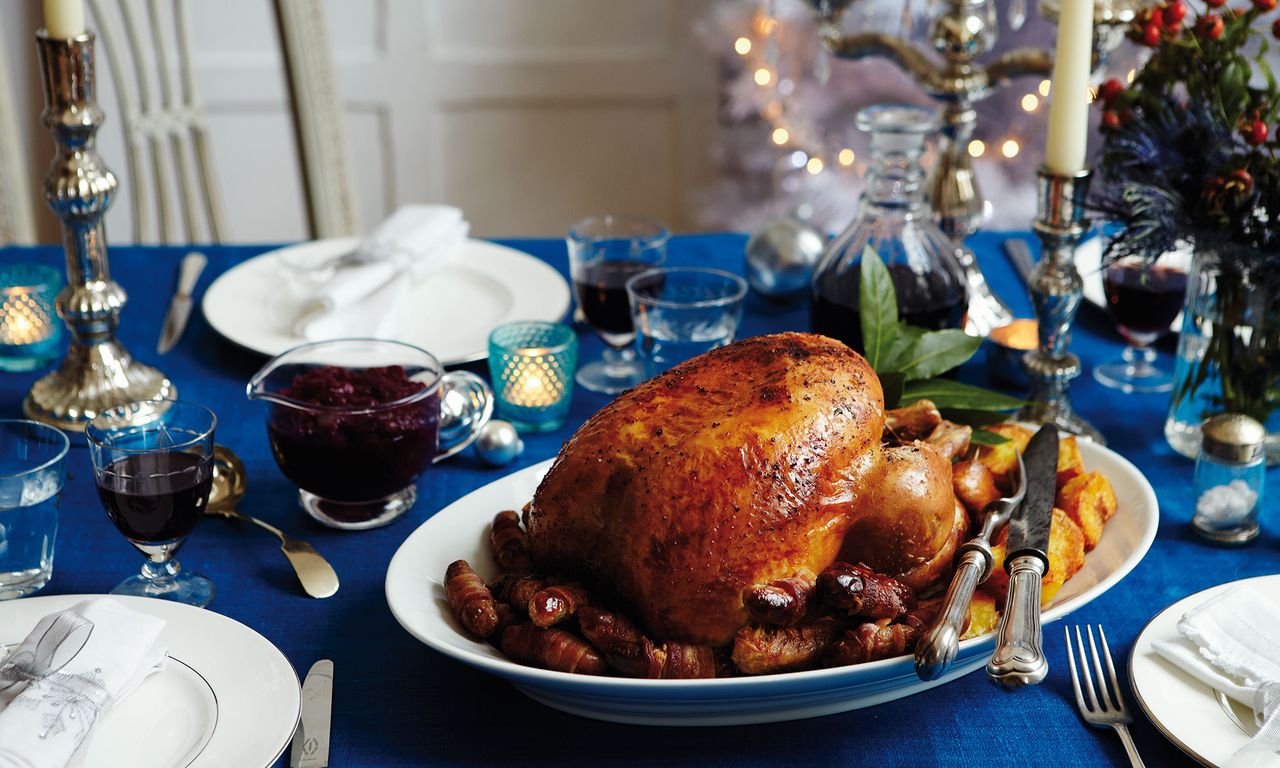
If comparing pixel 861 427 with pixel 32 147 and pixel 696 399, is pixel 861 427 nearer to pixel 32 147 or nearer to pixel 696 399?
pixel 696 399

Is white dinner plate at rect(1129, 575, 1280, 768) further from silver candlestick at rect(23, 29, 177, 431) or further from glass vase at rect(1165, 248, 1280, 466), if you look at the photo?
silver candlestick at rect(23, 29, 177, 431)

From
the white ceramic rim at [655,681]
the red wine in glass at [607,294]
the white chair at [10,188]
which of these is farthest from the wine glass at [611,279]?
the white chair at [10,188]

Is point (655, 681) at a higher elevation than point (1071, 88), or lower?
lower

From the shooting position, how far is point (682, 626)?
2.87 ft

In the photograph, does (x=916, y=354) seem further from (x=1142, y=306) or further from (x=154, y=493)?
(x=154, y=493)

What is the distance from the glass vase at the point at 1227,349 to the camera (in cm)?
124

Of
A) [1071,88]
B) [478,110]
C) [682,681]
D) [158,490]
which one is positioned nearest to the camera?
[682,681]

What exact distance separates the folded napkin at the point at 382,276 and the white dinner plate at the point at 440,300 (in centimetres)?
2

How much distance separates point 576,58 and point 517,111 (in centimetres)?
24

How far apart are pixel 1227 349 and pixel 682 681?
0.77 metres

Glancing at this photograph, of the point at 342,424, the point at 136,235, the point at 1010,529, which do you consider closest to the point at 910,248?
the point at 1010,529

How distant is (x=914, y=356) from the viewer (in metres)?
1.24

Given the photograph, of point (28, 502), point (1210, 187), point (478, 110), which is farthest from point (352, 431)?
point (478, 110)

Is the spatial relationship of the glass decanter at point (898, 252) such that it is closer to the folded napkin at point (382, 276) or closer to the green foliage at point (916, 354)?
the green foliage at point (916, 354)
